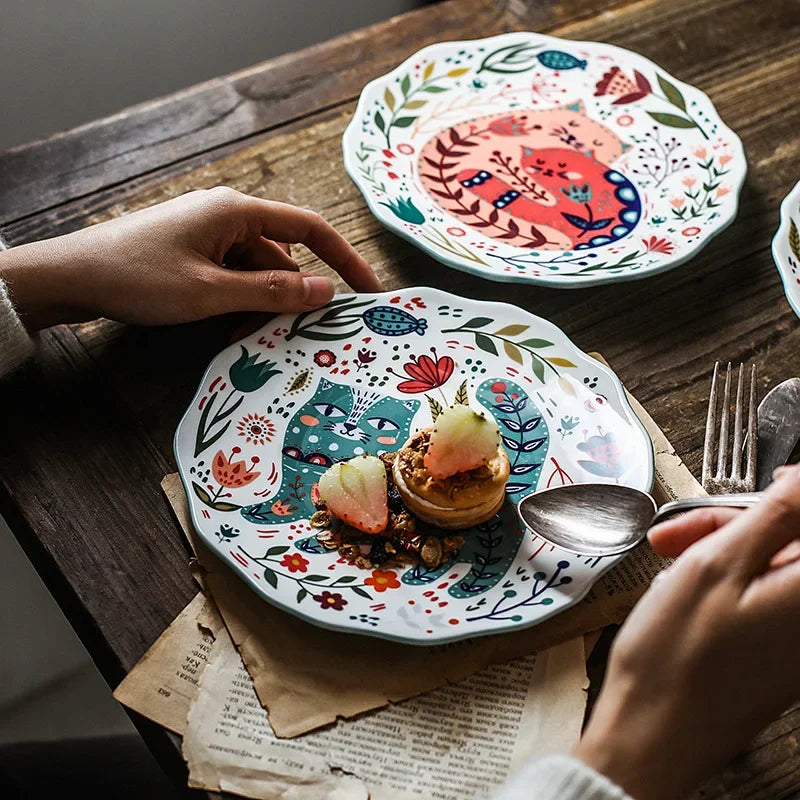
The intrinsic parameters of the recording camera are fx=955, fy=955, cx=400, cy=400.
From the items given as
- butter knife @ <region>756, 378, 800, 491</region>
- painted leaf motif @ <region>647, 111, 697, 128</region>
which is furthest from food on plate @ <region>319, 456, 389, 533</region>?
painted leaf motif @ <region>647, 111, 697, 128</region>

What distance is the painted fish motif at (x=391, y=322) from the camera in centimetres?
93

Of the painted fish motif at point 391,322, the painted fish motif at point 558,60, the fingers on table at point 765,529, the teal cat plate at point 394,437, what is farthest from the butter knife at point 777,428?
the painted fish motif at point 558,60

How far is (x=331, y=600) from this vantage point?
0.72 m

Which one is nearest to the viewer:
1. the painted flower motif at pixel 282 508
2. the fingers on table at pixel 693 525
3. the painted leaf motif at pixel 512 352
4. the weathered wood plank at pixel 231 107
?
the fingers on table at pixel 693 525

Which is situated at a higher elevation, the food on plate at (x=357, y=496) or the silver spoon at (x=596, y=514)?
the food on plate at (x=357, y=496)

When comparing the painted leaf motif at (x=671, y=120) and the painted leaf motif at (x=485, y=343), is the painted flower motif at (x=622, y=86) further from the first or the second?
the painted leaf motif at (x=485, y=343)

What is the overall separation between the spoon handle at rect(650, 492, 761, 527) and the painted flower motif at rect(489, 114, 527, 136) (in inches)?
23.9

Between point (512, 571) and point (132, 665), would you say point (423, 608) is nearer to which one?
point (512, 571)

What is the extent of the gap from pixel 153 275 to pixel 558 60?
67 centimetres

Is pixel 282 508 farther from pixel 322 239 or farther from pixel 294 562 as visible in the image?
pixel 322 239

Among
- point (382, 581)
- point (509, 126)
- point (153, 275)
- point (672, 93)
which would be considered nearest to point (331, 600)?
point (382, 581)

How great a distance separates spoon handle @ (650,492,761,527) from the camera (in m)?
0.72

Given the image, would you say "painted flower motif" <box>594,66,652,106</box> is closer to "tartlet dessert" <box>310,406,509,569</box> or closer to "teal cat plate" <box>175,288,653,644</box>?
"teal cat plate" <box>175,288,653,644</box>

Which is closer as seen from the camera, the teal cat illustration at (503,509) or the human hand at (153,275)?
the teal cat illustration at (503,509)
